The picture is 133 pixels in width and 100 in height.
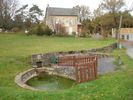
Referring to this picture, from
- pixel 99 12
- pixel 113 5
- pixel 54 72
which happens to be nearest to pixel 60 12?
pixel 99 12

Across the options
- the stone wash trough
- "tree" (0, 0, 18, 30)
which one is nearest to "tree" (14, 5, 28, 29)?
"tree" (0, 0, 18, 30)

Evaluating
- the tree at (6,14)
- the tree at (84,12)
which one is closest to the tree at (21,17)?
the tree at (6,14)

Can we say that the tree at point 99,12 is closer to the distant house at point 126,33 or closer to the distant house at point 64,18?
the distant house at point 126,33

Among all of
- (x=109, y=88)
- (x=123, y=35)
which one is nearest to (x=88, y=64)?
(x=109, y=88)

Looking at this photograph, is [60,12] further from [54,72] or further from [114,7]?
[54,72]

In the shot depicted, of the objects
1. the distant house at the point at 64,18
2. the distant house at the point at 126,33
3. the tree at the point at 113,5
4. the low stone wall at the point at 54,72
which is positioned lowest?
the low stone wall at the point at 54,72

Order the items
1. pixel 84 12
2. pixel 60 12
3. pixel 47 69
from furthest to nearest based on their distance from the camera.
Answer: pixel 84 12 < pixel 60 12 < pixel 47 69

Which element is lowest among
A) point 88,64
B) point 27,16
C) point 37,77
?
point 37,77

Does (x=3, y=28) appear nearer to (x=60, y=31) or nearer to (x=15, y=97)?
(x=60, y=31)

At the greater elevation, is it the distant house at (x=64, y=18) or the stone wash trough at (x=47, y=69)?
the distant house at (x=64, y=18)

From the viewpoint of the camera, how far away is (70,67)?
1923 centimetres

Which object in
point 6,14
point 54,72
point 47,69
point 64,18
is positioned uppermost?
point 6,14

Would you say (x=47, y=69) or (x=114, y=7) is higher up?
(x=114, y=7)

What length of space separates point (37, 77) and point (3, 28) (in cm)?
4496
